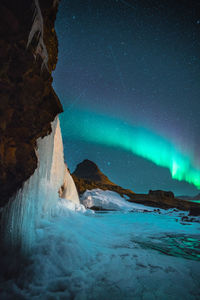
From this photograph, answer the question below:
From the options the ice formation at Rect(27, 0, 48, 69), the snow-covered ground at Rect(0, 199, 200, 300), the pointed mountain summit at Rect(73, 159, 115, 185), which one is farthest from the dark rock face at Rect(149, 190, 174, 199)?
the ice formation at Rect(27, 0, 48, 69)

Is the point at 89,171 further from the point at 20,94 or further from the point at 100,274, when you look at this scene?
the point at 20,94

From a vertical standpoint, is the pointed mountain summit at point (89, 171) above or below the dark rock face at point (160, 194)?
above

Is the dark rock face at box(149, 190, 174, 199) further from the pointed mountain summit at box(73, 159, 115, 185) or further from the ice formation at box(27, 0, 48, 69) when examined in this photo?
the ice formation at box(27, 0, 48, 69)

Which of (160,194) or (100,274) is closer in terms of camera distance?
(100,274)

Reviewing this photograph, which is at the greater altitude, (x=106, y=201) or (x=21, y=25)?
(x=21, y=25)

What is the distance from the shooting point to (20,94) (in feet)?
6.66

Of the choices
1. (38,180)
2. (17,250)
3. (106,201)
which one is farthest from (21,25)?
(106,201)

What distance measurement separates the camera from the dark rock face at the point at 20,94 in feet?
5.62

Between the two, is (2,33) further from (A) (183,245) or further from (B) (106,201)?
(B) (106,201)

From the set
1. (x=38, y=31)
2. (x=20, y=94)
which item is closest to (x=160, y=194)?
(x=20, y=94)

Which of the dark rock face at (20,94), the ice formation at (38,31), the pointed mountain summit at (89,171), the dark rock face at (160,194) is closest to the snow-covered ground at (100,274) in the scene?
the dark rock face at (20,94)

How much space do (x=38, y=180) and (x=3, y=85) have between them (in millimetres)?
2130

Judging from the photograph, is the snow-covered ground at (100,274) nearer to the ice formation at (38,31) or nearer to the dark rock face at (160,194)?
the ice formation at (38,31)

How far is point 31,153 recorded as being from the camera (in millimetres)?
2422
